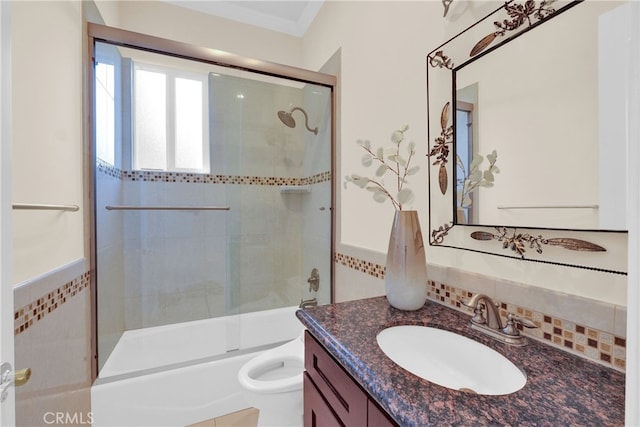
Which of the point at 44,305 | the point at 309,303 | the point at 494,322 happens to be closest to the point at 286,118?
the point at 309,303

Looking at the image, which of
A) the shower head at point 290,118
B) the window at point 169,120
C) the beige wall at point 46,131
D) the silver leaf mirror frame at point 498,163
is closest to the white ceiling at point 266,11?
the window at point 169,120

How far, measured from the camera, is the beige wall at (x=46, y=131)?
2.86 ft

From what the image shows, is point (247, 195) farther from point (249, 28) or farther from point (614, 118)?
point (614, 118)

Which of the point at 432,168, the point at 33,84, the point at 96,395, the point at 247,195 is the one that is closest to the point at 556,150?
the point at 432,168

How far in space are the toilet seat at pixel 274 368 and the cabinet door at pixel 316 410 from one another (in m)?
0.27

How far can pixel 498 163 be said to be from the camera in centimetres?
88

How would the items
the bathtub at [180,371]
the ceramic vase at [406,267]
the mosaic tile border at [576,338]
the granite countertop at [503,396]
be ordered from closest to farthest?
the granite countertop at [503,396] < the mosaic tile border at [576,338] < the ceramic vase at [406,267] < the bathtub at [180,371]

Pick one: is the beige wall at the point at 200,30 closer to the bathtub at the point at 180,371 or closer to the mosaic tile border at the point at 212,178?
the mosaic tile border at the point at 212,178

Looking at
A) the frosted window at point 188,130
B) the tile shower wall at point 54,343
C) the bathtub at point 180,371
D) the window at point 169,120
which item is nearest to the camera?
the tile shower wall at point 54,343

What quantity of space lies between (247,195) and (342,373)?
69.2 inches

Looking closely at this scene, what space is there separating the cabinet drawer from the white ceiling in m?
2.41

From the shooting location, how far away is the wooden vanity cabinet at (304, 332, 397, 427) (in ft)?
2.09

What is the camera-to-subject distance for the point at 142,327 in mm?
2061
